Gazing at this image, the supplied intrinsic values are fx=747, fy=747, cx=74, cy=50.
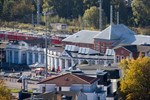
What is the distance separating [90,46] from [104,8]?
752 inches

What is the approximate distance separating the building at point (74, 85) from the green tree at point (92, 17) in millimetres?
29586

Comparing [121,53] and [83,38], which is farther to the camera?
[83,38]

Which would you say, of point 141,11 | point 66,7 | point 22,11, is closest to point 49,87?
point 141,11

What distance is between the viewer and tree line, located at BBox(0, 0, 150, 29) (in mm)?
63062

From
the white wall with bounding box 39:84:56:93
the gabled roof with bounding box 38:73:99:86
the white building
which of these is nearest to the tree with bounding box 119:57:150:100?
the gabled roof with bounding box 38:73:99:86

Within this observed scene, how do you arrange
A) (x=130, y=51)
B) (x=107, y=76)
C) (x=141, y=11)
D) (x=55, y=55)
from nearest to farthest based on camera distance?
1. (x=107, y=76)
2. (x=130, y=51)
3. (x=55, y=55)
4. (x=141, y=11)

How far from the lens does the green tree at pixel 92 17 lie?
61188mm

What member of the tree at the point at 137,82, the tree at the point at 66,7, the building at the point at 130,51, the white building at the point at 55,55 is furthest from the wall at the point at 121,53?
the tree at the point at 66,7

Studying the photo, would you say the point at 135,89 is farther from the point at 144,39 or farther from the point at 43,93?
the point at 144,39

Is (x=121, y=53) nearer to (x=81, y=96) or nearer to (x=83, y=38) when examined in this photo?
(x=83, y=38)

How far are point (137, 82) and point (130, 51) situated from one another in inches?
Result: 394

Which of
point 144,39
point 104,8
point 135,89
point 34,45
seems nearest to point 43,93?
point 135,89

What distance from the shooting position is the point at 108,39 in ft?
150

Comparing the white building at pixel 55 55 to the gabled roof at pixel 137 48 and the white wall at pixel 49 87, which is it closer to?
the gabled roof at pixel 137 48
